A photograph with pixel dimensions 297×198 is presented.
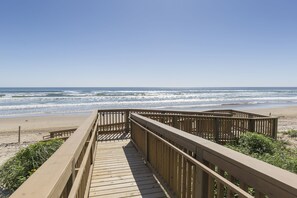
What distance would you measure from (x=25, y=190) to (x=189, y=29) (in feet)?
56.7

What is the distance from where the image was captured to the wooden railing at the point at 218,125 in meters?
7.12

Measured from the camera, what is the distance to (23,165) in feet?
15.8

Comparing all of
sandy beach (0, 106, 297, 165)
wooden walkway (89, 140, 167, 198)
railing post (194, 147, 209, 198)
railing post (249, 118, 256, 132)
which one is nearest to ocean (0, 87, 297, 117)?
sandy beach (0, 106, 297, 165)

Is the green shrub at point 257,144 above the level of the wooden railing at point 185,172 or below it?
below

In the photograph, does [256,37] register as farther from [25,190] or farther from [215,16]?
[25,190]

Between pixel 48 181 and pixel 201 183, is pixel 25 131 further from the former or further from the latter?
pixel 48 181

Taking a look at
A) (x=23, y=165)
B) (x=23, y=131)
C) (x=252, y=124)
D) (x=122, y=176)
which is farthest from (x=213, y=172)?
(x=23, y=131)

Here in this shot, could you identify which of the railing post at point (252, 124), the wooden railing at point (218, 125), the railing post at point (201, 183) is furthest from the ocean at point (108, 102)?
the railing post at point (201, 183)

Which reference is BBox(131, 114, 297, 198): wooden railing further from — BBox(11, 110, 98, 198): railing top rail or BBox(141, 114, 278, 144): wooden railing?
BBox(141, 114, 278, 144): wooden railing

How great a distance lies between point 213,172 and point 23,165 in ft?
15.6

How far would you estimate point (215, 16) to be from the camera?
14.7 meters

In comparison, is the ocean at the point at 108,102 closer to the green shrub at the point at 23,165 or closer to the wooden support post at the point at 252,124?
the wooden support post at the point at 252,124

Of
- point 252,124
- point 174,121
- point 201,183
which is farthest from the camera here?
point 252,124

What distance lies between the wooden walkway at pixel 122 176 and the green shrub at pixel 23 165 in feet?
4.31
